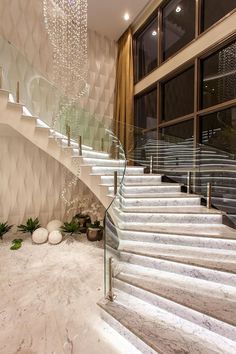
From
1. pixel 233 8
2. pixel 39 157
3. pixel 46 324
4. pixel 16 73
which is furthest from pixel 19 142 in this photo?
pixel 233 8

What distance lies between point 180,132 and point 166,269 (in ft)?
10.7

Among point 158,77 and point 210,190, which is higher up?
point 158,77

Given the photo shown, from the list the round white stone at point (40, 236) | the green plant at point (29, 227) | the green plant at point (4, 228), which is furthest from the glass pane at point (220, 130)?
the green plant at point (4, 228)

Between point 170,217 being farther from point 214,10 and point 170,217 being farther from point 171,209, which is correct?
point 214,10

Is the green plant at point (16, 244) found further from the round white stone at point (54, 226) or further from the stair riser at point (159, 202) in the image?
the stair riser at point (159, 202)

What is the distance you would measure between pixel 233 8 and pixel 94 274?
5.01 m

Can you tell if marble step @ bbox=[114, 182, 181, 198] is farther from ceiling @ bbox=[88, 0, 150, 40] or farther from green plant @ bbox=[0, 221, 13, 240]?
ceiling @ bbox=[88, 0, 150, 40]

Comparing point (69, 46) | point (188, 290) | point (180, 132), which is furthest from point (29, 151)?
point (188, 290)

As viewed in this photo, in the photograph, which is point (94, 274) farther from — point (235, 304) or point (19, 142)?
point (19, 142)

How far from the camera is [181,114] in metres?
4.62

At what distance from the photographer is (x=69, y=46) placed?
200 inches

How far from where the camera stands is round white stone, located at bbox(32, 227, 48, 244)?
4.45 m

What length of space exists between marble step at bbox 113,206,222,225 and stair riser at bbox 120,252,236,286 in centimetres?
52

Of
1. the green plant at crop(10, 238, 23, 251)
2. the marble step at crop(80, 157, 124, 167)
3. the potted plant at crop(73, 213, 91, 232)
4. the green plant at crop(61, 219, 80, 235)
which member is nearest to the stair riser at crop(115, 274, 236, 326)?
the marble step at crop(80, 157, 124, 167)
